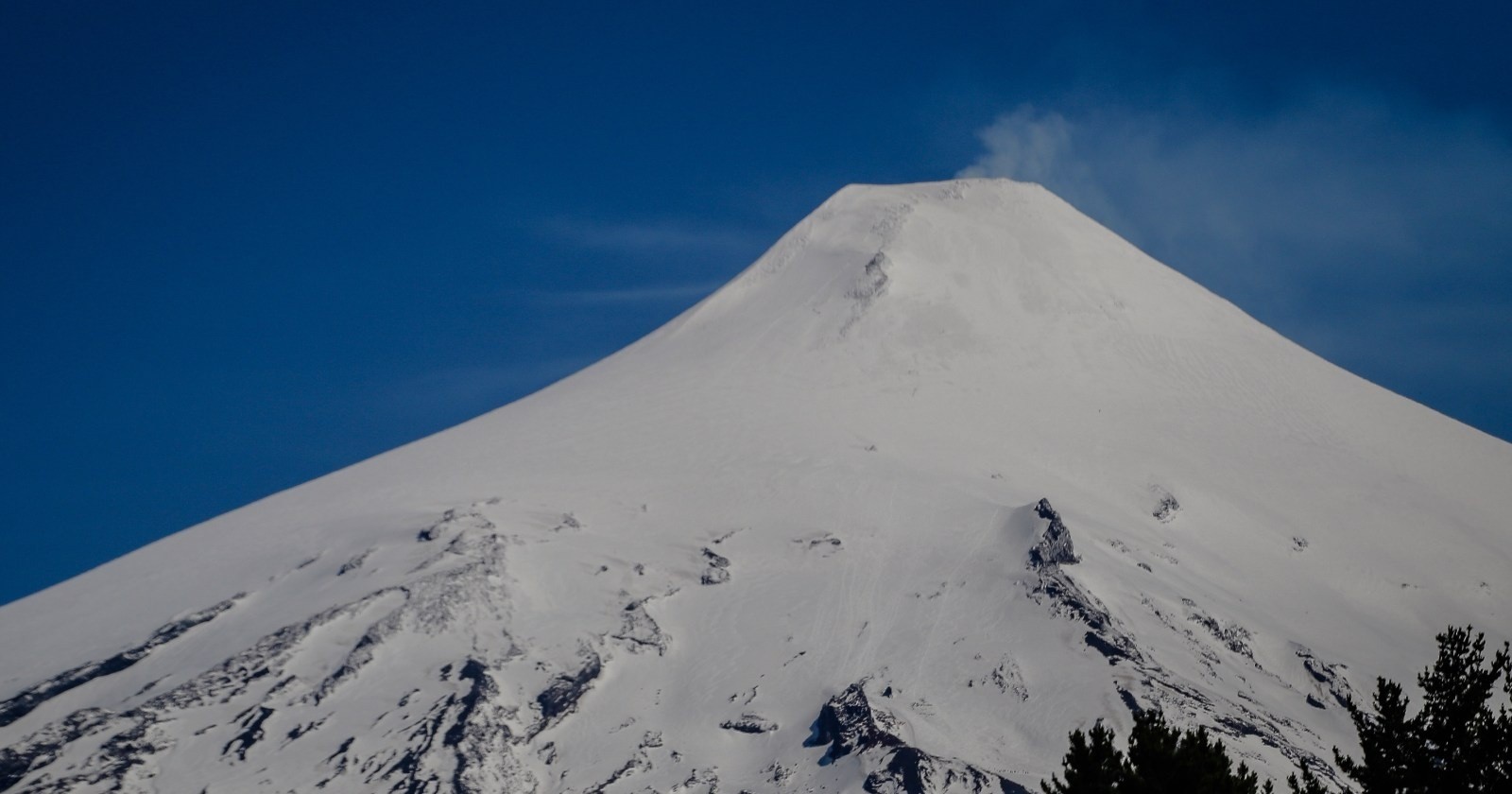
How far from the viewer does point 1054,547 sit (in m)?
112

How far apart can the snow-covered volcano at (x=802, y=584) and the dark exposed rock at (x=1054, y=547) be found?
309 millimetres

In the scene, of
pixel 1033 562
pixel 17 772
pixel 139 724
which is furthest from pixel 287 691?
pixel 1033 562

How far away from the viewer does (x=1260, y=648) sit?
10956 cm

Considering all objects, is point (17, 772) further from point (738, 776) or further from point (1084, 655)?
point (1084, 655)

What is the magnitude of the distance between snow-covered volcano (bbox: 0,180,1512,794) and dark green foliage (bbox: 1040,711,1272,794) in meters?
52.3

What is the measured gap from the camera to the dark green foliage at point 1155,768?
34562mm

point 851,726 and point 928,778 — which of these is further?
point 851,726

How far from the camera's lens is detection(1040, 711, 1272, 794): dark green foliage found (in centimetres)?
3456

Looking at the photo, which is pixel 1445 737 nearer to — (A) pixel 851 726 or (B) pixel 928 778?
(B) pixel 928 778

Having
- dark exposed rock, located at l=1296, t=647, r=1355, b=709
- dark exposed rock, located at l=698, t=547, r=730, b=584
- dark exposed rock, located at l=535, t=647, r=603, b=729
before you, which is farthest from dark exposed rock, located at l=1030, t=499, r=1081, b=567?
dark exposed rock, located at l=535, t=647, r=603, b=729

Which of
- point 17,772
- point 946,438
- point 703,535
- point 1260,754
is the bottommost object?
point 17,772

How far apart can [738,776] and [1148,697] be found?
28.7 metres

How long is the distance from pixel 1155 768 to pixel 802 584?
79130mm

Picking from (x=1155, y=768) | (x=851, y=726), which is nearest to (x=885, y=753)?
(x=851, y=726)
